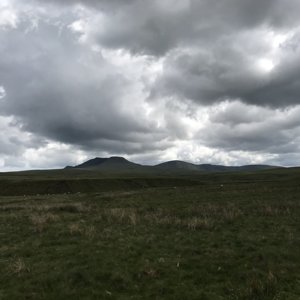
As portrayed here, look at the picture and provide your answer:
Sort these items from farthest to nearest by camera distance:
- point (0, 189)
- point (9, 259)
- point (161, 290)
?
point (0, 189), point (9, 259), point (161, 290)

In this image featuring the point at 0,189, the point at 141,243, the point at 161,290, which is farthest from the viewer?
the point at 0,189

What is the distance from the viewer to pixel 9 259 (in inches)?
642

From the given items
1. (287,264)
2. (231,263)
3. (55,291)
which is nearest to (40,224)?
(55,291)

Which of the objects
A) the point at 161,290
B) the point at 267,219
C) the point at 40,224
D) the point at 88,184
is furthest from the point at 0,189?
the point at 161,290

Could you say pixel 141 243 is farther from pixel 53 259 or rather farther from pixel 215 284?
pixel 215 284

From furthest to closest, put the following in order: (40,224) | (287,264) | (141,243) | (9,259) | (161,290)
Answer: (40,224)
(141,243)
(9,259)
(287,264)
(161,290)

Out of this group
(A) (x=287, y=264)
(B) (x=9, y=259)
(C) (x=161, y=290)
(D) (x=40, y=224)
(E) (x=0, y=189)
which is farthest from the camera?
(E) (x=0, y=189)

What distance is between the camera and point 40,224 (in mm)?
25594

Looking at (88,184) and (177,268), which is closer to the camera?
→ (177,268)

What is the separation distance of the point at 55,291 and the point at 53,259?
4389mm

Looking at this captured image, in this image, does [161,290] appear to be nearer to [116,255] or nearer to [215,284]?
[215,284]

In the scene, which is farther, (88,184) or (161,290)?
(88,184)

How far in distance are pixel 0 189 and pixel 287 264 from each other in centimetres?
11088

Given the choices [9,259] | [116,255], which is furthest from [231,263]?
[9,259]
